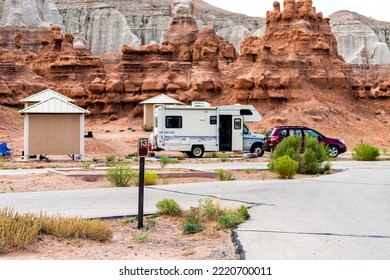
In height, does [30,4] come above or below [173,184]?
above

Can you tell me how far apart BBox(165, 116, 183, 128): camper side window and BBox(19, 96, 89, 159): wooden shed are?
4422 millimetres

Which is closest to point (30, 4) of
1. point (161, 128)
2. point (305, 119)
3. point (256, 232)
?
point (305, 119)

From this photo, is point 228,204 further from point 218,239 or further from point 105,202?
point 218,239

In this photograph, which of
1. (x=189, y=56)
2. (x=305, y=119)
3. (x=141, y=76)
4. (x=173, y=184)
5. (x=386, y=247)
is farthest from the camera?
(x=189, y=56)

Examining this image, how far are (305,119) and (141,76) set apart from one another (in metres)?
20.1

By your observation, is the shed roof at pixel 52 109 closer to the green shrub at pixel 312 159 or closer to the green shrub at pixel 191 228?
the green shrub at pixel 312 159

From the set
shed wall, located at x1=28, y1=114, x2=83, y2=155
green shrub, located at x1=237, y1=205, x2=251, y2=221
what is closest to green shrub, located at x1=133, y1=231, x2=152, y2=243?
green shrub, located at x1=237, y1=205, x2=251, y2=221

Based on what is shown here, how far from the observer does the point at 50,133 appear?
31922 mm

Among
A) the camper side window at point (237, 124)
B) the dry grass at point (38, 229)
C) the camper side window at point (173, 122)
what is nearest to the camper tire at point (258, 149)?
the camper side window at point (237, 124)

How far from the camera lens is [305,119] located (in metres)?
56.4

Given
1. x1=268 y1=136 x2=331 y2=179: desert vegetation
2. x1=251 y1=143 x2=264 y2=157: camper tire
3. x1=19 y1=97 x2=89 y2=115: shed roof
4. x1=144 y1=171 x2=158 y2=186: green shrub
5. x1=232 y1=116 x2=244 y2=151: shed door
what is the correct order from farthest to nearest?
x1=251 y1=143 x2=264 y2=157: camper tire
x1=232 y1=116 x2=244 y2=151: shed door
x1=19 y1=97 x2=89 y2=115: shed roof
x1=268 y1=136 x2=331 y2=179: desert vegetation
x1=144 y1=171 x2=158 y2=186: green shrub

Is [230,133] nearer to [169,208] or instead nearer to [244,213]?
[169,208]

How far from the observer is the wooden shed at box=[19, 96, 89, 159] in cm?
3167

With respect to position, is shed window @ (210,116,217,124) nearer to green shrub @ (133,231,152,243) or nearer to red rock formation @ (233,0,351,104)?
green shrub @ (133,231,152,243)
